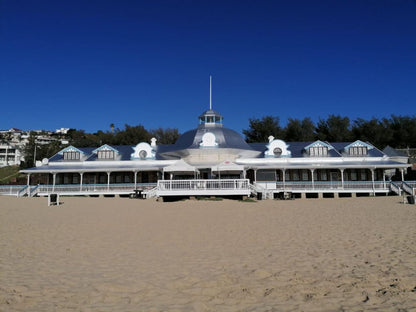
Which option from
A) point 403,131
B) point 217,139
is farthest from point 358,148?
point 403,131

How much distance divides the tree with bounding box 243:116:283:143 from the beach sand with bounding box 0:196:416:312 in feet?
151

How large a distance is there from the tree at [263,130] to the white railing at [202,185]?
107 feet

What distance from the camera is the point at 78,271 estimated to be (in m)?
5.94

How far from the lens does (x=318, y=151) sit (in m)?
33.6

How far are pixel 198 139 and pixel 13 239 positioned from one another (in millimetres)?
24893

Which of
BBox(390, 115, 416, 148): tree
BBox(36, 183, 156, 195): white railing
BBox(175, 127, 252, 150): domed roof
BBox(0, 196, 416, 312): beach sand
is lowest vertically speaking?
BBox(0, 196, 416, 312): beach sand

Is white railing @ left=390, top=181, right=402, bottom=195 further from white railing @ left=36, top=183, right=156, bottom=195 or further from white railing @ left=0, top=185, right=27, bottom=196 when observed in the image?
white railing @ left=0, top=185, right=27, bottom=196

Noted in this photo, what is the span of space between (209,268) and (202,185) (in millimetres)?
18327

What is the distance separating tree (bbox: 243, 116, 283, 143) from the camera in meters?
56.4

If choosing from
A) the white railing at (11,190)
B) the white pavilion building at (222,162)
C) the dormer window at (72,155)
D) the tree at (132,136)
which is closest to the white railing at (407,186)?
the white pavilion building at (222,162)

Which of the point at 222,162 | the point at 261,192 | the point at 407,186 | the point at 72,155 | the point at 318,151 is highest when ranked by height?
the point at 72,155

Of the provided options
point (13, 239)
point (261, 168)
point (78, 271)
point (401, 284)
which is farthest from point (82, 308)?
point (261, 168)

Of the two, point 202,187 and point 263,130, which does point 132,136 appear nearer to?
point 263,130

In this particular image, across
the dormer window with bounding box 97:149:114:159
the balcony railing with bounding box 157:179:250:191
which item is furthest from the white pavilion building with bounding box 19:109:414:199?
the balcony railing with bounding box 157:179:250:191
